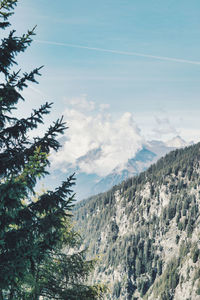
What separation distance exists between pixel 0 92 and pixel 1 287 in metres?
6.91

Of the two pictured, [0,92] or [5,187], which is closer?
[5,187]

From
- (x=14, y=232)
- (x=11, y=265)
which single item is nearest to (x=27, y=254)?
(x=11, y=265)

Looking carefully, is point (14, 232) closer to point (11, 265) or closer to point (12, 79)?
point (11, 265)

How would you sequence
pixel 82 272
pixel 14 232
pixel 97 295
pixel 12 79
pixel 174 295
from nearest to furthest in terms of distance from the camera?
pixel 14 232 → pixel 12 79 → pixel 97 295 → pixel 82 272 → pixel 174 295

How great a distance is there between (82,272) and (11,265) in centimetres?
790

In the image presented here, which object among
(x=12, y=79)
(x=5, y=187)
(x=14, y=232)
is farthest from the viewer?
(x=12, y=79)

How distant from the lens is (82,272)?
1402 cm

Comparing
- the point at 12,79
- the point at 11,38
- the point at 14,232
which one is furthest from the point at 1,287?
the point at 11,38

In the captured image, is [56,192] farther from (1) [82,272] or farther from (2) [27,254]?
(1) [82,272]

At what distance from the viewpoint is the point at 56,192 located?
9.27 meters

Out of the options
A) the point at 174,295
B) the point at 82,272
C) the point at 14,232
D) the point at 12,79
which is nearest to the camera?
the point at 14,232

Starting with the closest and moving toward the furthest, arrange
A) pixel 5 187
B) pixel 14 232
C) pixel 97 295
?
pixel 5 187 < pixel 14 232 < pixel 97 295

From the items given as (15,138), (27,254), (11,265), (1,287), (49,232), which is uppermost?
(15,138)

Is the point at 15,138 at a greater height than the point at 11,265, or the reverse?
the point at 15,138
